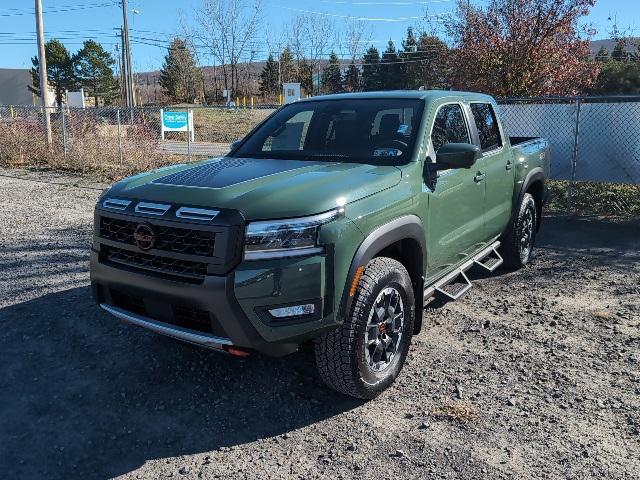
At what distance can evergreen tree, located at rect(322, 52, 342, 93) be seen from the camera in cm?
7312

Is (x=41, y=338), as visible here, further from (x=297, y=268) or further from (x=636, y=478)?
(x=636, y=478)

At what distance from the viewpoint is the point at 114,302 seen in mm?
3531

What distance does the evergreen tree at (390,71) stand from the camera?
207 ft

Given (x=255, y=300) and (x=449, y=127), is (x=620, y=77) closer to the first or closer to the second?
(x=449, y=127)

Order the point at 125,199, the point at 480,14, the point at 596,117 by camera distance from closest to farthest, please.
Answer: the point at 125,199 → the point at 596,117 → the point at 480,14

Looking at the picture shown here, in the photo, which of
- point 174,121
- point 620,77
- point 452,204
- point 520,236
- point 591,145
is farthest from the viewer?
point 620,77

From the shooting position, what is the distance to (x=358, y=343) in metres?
3.24

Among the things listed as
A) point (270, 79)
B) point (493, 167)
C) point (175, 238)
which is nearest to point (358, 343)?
point (175, 238)

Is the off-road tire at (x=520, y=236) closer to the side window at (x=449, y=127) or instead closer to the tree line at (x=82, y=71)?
the side window at (x=449, y=127)

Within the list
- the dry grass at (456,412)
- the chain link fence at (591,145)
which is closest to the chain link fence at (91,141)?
the chain link fence at (591,145)

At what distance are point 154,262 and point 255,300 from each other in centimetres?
70

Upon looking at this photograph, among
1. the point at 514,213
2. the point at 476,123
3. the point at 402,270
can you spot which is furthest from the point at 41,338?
the point at 514,213

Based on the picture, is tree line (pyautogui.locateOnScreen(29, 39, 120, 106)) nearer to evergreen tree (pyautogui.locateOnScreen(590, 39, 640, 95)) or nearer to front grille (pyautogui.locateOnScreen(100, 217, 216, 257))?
evergreen tree (pyautogui.locateOnScreen(590, 39, 640, 95))

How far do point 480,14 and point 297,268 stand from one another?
1337 centimetres
